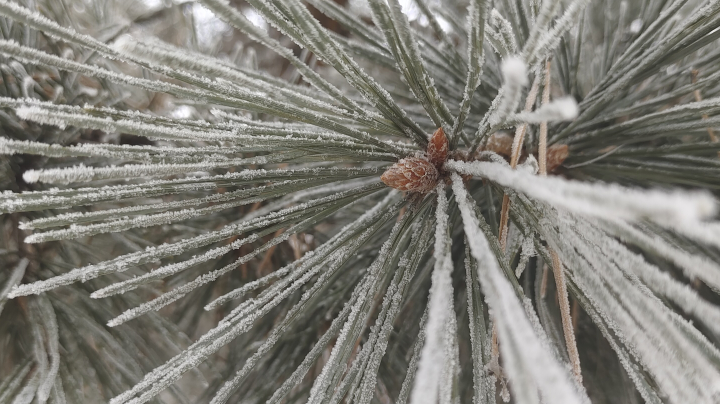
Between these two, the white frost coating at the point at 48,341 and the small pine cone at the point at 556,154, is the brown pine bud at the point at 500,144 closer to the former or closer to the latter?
the small pine cone at the point at 556,154

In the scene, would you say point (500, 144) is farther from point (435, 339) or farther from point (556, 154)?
point (435, 339)

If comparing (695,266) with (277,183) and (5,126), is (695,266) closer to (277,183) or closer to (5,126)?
(277,183)

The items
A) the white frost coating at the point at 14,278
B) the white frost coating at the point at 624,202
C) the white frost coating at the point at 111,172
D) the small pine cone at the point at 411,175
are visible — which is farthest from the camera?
the white frost coating at the point at 14,278

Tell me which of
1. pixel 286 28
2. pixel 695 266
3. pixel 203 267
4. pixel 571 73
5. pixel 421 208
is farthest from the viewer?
pixel 203 267

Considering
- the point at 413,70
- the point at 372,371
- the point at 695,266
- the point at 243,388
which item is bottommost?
the point at 243,388

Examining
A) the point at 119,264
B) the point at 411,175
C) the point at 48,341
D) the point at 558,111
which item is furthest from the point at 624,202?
the point at 48,341

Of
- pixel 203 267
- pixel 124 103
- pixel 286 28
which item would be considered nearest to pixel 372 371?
pixel 286 28

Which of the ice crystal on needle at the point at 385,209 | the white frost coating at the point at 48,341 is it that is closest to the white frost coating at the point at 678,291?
the ice crystal on needle at the point at 385,209

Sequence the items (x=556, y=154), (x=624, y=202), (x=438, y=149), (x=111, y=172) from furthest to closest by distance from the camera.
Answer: (x=556, y=154)
(x=438, y=149)
(x=111, y=172)
(x=624, y=202)
